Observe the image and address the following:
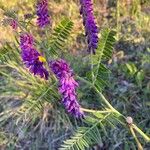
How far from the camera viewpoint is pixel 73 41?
350 cm

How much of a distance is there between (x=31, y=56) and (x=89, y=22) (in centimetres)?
32

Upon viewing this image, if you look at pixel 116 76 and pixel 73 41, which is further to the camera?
pixel 73 41

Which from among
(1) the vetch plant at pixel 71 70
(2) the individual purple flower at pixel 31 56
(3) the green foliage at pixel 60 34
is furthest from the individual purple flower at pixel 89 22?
(2) the individual purple flower at pixel 31 56

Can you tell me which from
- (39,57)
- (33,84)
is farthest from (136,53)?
(39,57)

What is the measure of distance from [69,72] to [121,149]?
103 centimetres

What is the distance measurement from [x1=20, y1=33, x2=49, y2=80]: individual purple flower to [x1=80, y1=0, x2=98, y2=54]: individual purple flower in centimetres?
26

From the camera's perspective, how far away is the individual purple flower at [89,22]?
208cm

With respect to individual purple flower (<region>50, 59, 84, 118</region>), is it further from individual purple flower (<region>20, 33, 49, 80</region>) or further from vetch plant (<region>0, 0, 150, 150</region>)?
individual purple flower (<region>20, 33, 49, 80</region>)

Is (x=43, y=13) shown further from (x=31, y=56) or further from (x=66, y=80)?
(x=66, y=80)

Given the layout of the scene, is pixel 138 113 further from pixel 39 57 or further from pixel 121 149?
pixel 39 57

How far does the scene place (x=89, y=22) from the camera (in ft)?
6.93

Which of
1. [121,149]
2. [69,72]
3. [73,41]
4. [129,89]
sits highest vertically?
[69,72]

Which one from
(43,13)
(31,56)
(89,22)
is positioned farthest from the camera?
(43,13)

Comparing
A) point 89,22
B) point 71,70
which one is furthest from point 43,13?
point 71,70
